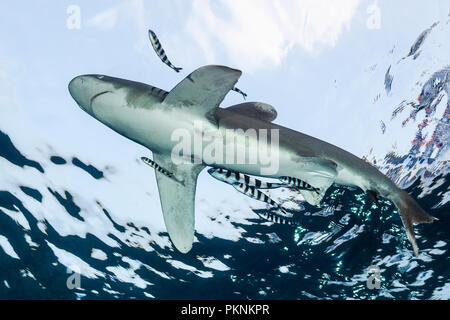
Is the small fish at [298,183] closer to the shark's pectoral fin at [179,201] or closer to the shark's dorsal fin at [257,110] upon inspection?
the shark's dorsal fin at [257,110]

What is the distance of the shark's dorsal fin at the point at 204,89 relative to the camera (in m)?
4.04

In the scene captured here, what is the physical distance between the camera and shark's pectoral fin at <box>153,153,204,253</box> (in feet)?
17.9

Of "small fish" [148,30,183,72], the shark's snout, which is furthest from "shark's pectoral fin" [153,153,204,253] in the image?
"small fish" [148,30,183,72]

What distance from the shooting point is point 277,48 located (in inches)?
287

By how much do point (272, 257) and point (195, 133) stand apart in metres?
10.0

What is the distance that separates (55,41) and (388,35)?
24.3 feet

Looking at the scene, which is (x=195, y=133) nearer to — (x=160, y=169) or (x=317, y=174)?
(x=160, y=169)

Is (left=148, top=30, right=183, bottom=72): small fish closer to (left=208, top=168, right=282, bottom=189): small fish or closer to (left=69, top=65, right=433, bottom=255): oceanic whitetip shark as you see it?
(left=69, top=65, right=433, bottom=255): oceanic whitetip shark

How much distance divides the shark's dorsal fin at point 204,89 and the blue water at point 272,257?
258 inches

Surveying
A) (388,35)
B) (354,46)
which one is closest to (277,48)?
(354,46)
